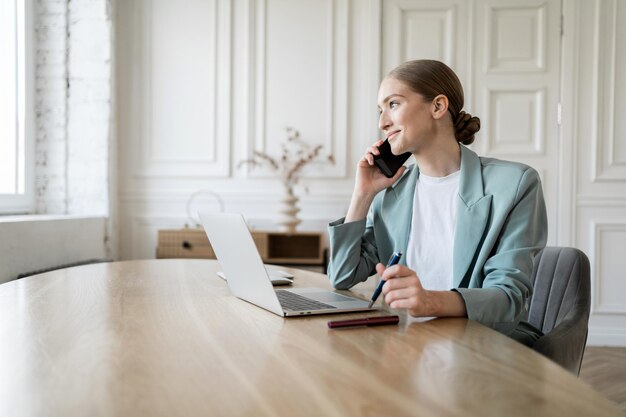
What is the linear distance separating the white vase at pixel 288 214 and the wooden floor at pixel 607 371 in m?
1.76

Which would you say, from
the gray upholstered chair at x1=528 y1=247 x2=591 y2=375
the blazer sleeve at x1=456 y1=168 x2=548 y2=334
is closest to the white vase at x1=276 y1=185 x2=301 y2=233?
the gray upholstered chair at x1=528 y1=247 x2=591 y2=375

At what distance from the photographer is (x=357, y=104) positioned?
395cm

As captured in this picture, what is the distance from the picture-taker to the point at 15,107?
3459 millimetres

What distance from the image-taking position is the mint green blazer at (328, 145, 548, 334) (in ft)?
4.02

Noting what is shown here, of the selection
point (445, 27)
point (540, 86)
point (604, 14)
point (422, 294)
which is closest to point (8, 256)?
point (422, 294)

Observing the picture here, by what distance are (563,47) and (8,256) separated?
11.1ft

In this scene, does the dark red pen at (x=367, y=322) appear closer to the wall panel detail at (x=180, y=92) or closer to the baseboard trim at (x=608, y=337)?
the wall panel detail at (x=180, y=92)

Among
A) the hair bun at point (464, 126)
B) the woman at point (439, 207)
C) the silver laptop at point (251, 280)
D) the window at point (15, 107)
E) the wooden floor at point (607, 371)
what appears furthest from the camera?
the window at point (15, 107)

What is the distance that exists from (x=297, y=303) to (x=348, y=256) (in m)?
0.30

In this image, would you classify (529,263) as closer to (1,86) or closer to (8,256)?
(8,256)

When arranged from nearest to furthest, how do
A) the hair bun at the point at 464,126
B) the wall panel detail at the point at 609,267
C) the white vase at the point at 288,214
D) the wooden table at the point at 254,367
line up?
the wooden table at the point at 254,367, the hair bun at the point at 464,126, the white vase at the point at 288,214, the wall panel detail at the point at 609,267

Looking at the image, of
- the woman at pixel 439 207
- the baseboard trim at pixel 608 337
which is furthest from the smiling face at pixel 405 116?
the baseboard trim at pixel 608 337

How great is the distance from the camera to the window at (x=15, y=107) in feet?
11.1

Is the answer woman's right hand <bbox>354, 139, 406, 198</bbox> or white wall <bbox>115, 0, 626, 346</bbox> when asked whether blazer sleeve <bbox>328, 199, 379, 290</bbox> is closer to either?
woman's right hand <bbox>354, 139, 406, 198</bbox>
